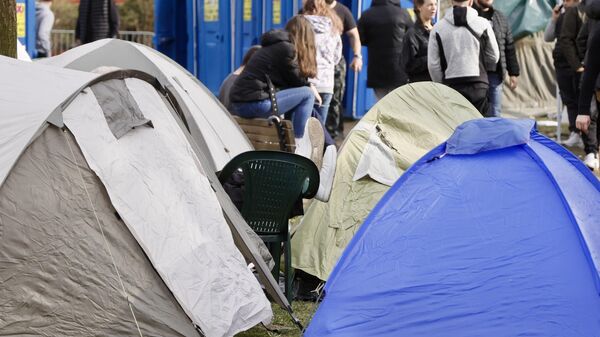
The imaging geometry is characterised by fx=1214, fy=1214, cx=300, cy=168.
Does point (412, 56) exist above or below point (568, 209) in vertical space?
above

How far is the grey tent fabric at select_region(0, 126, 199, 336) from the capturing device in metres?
A: 5.69

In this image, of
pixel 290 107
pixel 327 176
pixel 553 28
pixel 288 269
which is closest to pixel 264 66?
pixel 290 107

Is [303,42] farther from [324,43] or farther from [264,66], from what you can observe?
[324,43]

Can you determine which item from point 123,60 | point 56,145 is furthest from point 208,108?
point 56,145

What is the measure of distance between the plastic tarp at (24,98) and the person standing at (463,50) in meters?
4.08

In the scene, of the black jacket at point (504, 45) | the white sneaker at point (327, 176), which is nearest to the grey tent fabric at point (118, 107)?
the white sneaker at point (327, 176)

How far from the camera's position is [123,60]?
9.52 m

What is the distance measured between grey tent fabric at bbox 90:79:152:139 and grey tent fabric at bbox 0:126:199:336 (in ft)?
1.09

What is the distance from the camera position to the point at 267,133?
32.7ft

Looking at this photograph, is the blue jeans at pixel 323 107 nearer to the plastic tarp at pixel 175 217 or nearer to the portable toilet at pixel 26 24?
the portable toilet at pixel 26 24

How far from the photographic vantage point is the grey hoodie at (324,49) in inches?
466

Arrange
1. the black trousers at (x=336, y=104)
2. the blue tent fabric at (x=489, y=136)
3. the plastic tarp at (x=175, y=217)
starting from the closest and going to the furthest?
the plastic tarp at (x=175, y=217) → the blue tent fabric at (x=489, y=136) → the black trousers at (x=336, y=104)

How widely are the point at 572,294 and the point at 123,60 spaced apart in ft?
16.1

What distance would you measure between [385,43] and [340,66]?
0.78 metres
